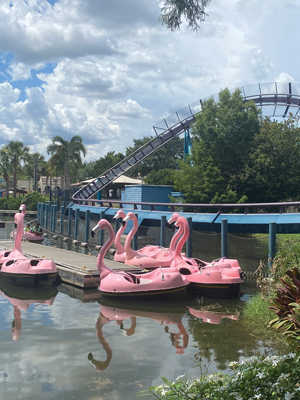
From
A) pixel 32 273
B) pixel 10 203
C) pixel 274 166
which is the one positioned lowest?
pixel 32 273

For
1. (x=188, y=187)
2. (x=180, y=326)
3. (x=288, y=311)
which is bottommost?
(x=180, y=326)

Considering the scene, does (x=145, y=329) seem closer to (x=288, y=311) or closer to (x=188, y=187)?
(x=288, y=311)

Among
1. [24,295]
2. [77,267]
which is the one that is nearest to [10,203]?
[77,267]

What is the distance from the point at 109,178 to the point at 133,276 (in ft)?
82.5

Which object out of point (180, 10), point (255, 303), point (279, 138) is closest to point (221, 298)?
point (255, 303)

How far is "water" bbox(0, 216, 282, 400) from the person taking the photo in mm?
6441

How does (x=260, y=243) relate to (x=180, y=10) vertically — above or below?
below

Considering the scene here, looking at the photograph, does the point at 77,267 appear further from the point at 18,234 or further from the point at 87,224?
the point at 87,224

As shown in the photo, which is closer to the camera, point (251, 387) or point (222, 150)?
point (251, 387)

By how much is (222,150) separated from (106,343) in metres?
23.9

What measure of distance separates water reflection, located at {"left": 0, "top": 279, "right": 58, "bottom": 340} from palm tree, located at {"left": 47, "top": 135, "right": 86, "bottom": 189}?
5012 centimetres

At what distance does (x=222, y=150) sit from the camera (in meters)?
30.6

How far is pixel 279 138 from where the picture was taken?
29.6 meters

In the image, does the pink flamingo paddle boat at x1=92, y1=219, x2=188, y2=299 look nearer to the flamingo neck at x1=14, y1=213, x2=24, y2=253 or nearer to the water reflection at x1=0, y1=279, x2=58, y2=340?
the water reflection at x1=0, y1=279, x2=58, y2=340
